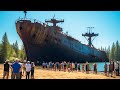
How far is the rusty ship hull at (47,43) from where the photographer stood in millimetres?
25219

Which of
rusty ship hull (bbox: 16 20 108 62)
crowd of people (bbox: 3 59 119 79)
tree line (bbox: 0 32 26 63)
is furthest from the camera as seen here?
rusty ship hull (bbox: 16 20 108 62)

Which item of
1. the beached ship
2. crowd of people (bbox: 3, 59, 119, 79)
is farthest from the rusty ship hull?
crowd of people (bbox: 3, 59, 119, 79)

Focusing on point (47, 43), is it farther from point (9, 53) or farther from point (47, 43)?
point (9, 53)

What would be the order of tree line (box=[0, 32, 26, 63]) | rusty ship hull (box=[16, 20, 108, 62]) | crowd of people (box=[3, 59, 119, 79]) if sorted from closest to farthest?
1. crowd of people (box=[3, 59, 119, 79])
2. tree line (box=[0, 32, 26, 63])
3. rusty ship hull (box=[16, 20, 108, 62])

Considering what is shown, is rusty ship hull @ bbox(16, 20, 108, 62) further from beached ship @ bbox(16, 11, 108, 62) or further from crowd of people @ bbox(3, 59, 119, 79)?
crowd of people @ bbox(3, 59, 119, 79)

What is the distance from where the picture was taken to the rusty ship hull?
25.2 m

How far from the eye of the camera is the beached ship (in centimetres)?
2523

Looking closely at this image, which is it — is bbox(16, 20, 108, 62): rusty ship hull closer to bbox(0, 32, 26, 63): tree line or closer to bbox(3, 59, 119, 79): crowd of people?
bbox(0, 32, 26, 63): tree line

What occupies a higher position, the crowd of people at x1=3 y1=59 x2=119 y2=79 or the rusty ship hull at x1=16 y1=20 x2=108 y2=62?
the rusty ship hull at x1=16 y1=20 x2=108 y2=62

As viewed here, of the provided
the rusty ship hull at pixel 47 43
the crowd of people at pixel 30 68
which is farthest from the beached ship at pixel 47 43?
the crowd of people at pixel 30 68

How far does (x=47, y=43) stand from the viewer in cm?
2758

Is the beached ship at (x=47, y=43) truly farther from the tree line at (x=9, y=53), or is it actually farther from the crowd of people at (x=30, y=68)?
the crowd of people at (x=30, y=68)

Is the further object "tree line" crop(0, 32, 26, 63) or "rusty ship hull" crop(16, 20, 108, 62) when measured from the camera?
"rusty ship hull" crop(16, 20, 108, 62)
